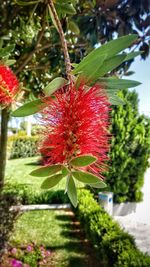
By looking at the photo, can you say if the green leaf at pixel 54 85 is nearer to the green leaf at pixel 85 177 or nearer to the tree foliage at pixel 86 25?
the green leaf at pixel 85 177

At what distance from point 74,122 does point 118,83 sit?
0.12 meters

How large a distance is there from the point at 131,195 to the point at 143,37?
20.1ft

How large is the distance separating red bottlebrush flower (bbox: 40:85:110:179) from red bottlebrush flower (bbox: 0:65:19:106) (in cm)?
15

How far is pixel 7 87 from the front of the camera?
0.66m

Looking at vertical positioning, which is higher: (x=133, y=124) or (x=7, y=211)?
(x=133, y=124)

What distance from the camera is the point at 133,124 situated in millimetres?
7254

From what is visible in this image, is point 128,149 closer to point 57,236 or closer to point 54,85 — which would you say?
point 57,236

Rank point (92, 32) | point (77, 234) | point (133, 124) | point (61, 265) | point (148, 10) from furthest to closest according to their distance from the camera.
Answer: point (133, 124) → point (77, 234) → point (61, 265) → point (148, 10) → point (92, 32)

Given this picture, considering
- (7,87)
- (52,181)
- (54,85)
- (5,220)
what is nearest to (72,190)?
(52,181)

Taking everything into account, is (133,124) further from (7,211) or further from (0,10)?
(0,10)

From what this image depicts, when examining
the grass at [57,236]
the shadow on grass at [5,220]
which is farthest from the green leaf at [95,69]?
the grass at [57,236]

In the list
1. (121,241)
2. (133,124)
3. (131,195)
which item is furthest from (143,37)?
(131,195)

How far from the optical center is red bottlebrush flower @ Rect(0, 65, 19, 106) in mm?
657

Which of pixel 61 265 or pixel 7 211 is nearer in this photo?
pixel 7 211
